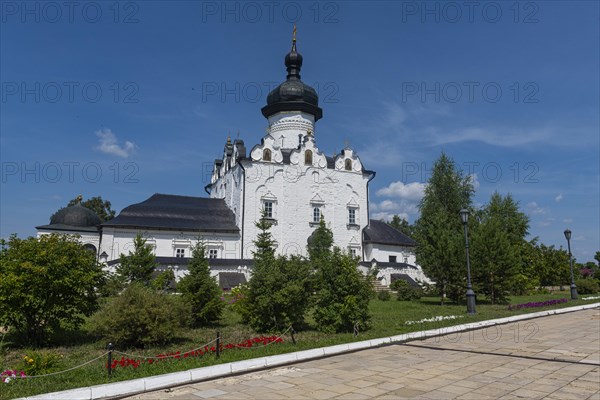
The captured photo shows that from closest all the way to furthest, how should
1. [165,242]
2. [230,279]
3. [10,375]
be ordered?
[10,375] → [230,279] → [165,242]

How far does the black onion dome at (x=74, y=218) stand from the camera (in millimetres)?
35719

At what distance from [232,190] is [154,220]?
26.1 feet

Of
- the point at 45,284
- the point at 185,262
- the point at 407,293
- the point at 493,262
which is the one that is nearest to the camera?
the point at 45,284

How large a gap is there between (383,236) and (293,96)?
52.0 feet

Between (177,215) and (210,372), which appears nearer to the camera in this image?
(210,372)

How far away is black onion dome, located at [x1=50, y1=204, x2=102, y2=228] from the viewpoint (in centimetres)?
3572

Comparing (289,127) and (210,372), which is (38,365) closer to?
(210,372)

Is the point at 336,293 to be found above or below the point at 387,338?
above

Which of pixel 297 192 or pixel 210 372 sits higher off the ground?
pixel 297 192

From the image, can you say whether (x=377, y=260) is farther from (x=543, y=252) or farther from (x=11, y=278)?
(x=11, y=278)

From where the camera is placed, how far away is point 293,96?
41000mm

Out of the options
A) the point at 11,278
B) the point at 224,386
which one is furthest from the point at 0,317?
the point at 224,386

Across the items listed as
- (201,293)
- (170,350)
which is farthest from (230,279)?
(170,350)

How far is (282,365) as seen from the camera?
829 cm
